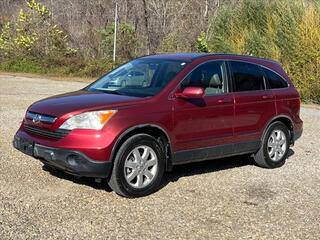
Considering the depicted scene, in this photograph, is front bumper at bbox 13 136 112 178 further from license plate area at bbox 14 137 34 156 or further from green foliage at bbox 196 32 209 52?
green foliage at bbox 196 32 209 52

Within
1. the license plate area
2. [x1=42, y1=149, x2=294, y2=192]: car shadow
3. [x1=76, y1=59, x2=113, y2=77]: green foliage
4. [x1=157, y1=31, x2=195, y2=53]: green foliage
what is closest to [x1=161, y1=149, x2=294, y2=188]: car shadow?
[x1=42, y1=149, x2=294, y2=192]: car shadow

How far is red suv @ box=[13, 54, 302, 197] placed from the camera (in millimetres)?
5590

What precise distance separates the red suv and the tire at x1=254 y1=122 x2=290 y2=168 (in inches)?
0.6

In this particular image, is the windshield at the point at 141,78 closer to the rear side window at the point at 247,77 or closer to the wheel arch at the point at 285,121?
the rear side window at the point at 247,77

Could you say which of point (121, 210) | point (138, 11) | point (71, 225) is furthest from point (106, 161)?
point (138, 11)

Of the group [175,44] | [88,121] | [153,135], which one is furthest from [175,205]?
[175,44]

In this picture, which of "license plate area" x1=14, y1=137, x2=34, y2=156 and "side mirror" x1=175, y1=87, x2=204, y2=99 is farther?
"side mirror" x1=175, y1=87, x2=204, y2=99

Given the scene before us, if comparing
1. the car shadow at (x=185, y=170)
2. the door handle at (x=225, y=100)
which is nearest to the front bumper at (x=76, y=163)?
the car shadow at (x=185, y=170)

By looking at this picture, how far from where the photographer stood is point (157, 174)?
6012mm

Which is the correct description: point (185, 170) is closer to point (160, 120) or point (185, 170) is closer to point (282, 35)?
point (160, 120)

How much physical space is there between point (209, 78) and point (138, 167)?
1.71 meters

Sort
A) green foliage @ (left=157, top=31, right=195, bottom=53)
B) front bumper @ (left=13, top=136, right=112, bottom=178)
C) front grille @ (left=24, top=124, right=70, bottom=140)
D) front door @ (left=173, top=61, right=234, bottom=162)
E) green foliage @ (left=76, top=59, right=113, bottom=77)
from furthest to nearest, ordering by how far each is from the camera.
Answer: green foliage @ (left=157, top=31, right=195, bottom=53)
green foliage @ (left=76, top=59, right=113, bottom=77)
front door @ (left=173, top=61, right=234, bottom=162)
front grille @ (left=24, top=124, right=70, bottom=140)
front bumper @ (left=13, top=136, right=112, bottom=178)

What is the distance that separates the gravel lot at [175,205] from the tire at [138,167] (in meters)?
0.13

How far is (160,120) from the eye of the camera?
19.6 ft
